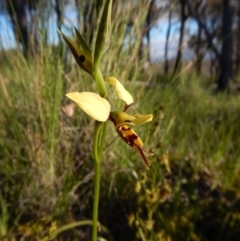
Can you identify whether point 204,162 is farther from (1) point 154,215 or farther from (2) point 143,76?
(1) point 154,215

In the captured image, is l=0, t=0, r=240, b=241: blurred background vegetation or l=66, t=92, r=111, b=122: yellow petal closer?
l=66, t=92, r=111, b=122: yellow petal

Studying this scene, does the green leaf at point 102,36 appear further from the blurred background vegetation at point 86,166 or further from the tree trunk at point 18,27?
the tree trunk at point 18,27

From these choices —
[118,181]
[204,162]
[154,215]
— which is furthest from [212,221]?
[204,162]

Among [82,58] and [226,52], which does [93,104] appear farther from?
[226,52]

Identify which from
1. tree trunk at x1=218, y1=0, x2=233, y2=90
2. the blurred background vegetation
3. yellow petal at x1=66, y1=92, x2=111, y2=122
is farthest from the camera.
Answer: tree trunk at x1=218, y1=0, x2=233, y2=90

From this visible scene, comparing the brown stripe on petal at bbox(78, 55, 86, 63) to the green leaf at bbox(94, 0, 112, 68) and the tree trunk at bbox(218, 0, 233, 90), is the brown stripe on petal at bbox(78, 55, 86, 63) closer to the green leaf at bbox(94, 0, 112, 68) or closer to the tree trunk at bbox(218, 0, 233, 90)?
the green leaf at bbox(94, 0, 112, 68)

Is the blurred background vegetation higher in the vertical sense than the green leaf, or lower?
lower

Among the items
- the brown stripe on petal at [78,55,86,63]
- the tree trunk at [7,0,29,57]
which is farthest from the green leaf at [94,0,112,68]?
the tree trunk at [7,0,29,57]

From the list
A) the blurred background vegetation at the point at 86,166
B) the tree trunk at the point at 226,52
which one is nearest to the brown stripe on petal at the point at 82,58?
the blurred background vegetation at the point at 86,166
